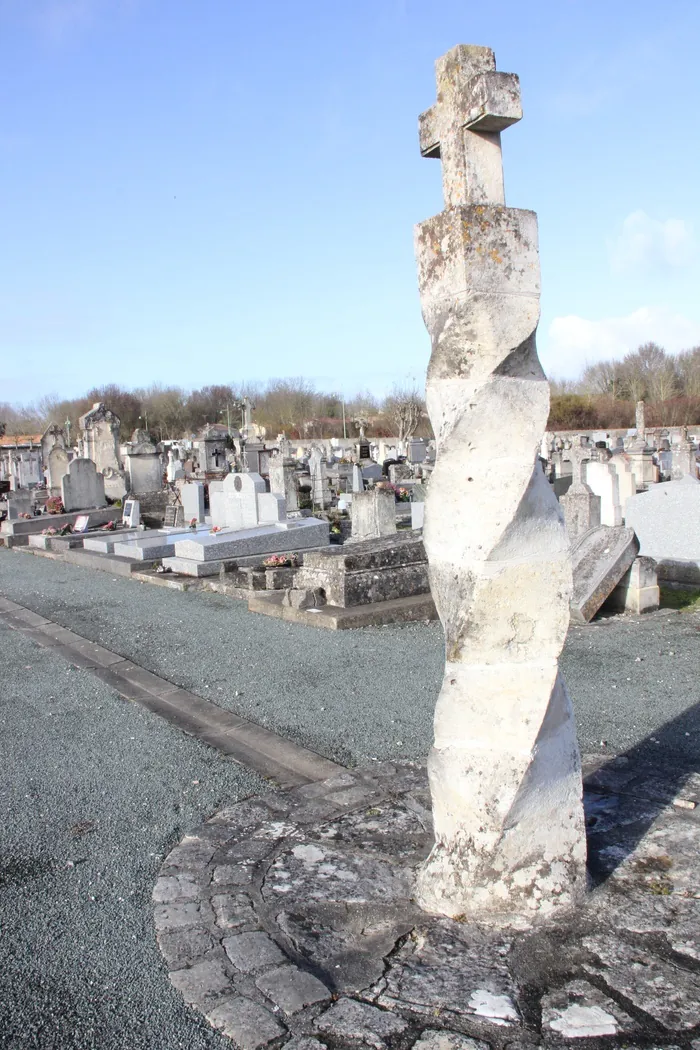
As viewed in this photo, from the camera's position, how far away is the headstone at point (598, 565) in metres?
8.95

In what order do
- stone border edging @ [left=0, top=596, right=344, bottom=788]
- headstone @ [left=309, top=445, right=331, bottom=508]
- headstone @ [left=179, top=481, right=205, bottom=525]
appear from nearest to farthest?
stone border edging @ [left=0, top=596, right=344, bottom=788], headstone @ [left=179, top=481, right=205, bottom=525], headstone @ [left=309, top=445, right=331, bottom=508]

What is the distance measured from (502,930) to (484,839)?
1.09ft

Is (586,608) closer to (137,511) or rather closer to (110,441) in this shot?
(137,511)

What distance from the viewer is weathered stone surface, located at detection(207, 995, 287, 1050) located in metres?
2.70

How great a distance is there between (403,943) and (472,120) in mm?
3146

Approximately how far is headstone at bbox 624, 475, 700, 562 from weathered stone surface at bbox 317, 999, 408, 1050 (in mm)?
9373

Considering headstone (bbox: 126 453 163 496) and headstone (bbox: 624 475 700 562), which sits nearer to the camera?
headstone (bbox: 624 475 700 562)

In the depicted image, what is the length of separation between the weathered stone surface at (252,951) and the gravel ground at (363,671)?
2119mm

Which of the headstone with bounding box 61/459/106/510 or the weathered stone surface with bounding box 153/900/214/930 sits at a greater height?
the headstone with bounding box 61/459/106/510

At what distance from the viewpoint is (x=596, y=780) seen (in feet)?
15.3

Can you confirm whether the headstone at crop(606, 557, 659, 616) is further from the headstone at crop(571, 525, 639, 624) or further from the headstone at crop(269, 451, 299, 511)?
the headstone at crop(269, 451, 299, 511)

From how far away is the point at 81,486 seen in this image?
20438 mm

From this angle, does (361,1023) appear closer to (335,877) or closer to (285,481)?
(335,877)

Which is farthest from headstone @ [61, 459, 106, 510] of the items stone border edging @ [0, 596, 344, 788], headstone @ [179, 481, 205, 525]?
stone border edging @ [0, 596, 344, 788]
